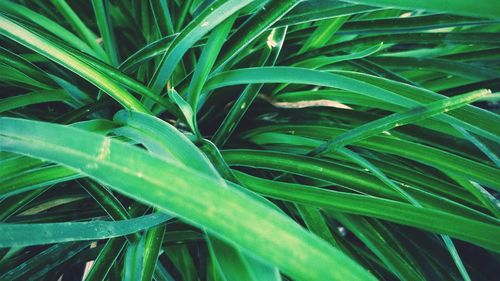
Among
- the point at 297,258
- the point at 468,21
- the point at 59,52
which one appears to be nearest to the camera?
the point at 297,258

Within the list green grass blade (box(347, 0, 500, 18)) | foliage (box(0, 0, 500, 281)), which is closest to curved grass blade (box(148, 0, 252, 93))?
foliage (box(0, 0, 500, 281))

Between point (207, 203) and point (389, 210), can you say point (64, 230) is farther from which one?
point (389, 210)

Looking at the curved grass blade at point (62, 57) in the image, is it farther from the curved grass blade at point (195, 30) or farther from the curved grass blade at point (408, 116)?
the curved grass blade at point (408, 116)

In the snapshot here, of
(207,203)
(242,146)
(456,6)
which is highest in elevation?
(242,146)

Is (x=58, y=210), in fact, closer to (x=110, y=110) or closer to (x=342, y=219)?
(x=110, y=110)

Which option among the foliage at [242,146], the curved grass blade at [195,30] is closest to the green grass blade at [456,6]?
the foliage at [242,146]

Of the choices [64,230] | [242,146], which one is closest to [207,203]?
[64,230]

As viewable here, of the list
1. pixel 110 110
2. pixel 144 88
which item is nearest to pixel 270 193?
pixel 144 88

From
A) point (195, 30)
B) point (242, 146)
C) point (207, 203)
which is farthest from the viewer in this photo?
point (242, 146)
